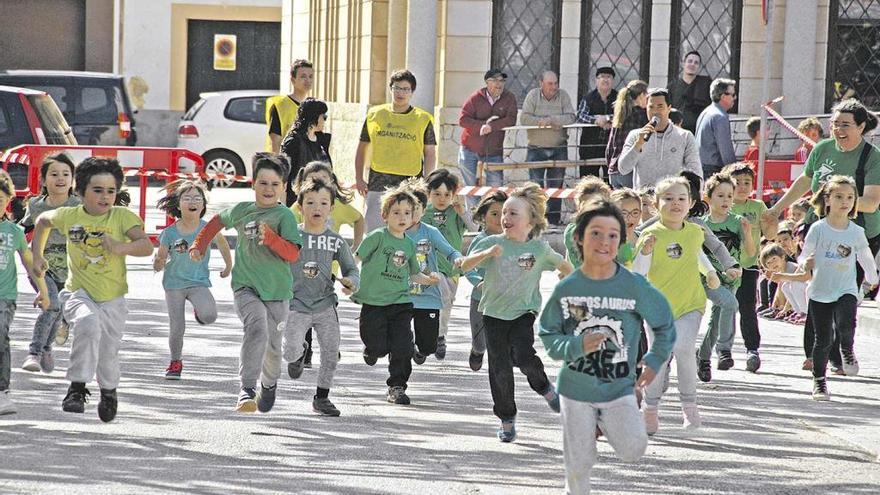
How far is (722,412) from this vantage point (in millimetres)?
10445

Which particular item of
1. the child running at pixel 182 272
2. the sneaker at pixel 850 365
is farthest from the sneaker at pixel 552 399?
the sneaker at pixel 850 365

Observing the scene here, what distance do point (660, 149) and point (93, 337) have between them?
542 centimetres

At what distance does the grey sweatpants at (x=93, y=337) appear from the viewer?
30.7 ft

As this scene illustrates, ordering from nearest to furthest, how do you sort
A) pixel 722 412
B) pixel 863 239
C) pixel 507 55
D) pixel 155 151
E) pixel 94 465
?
pixel 94 465
pixel 722 412
pixel 863 239
pixel 155 151
pixel 507 55

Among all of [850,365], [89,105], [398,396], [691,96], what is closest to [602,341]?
[398,396]

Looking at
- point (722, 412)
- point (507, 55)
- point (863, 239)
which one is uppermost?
point (507, 55)

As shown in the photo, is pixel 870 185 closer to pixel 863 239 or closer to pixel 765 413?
pixel 863 239

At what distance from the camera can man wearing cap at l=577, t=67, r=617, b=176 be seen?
19359 millimetres

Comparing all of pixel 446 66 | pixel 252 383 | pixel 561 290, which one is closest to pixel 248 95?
pixel 446 66

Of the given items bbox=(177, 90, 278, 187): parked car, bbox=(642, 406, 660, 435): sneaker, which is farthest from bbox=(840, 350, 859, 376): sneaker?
bbox=(177, 90, 278, 187): parked car

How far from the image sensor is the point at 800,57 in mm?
22453

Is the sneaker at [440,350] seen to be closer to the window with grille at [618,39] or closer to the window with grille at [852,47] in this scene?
the window with grille at [618,39]

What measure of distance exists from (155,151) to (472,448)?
41.0 ft

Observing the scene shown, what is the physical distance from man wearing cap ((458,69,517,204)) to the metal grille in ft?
6.45
